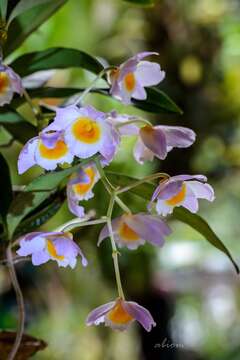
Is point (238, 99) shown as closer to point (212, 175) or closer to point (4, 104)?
point (212, 175)

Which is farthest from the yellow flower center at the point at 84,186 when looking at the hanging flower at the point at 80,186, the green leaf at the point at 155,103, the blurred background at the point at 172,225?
the blurred background at the point at 172,225

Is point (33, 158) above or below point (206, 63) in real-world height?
above

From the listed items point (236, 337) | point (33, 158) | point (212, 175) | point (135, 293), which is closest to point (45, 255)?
point (33, 158)

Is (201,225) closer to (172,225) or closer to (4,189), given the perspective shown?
(4,189)

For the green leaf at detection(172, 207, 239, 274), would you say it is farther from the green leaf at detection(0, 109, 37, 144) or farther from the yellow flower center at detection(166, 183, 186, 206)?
the green leaf at detection(0, 109, 37, 144)

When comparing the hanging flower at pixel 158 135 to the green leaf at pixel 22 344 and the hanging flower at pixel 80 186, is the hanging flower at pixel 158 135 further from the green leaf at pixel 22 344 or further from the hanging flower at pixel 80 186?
the green leaf at pixel 22 344

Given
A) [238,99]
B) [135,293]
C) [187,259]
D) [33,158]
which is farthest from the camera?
[187,259]

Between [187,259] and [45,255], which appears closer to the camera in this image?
[45,255]
